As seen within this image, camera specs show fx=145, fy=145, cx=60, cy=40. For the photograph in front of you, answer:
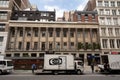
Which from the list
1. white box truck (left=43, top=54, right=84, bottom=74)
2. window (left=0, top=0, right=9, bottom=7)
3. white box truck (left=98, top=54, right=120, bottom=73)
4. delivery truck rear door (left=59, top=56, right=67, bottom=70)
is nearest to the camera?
white box truck (left=43, top=54, right=84, bottom=74)

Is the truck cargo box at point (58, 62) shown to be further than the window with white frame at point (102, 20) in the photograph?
No

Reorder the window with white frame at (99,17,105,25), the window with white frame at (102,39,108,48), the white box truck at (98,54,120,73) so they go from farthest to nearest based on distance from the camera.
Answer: the window with white frame at (99,17,105,25), the window with white frame at (102,39,108,48), the white box truck at (98,54,120,73)

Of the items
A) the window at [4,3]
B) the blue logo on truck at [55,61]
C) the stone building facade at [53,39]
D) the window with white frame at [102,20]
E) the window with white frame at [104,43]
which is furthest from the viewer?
the window with white frame at [102,20]

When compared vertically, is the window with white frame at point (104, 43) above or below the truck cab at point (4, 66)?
above

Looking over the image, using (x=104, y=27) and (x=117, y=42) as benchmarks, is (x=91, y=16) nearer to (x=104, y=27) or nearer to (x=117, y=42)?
(x=104, y=27)

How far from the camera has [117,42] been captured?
50.2 meters

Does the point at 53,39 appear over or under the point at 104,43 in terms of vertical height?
over

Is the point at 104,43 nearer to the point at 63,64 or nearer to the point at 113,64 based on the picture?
the point at 113,64

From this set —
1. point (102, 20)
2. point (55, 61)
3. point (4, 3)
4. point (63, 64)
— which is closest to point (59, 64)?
point (63, 64)

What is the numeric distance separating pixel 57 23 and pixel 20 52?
15582mm

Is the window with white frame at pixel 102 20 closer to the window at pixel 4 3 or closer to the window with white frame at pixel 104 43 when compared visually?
the window with white frame at pixel 104 43

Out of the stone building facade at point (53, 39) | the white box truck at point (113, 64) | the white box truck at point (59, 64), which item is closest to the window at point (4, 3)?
the stone building facade at point (53, 39)

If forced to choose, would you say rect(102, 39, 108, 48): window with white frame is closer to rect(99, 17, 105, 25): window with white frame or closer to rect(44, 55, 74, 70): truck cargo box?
rect(99, 17, 105, 25): window with white frame

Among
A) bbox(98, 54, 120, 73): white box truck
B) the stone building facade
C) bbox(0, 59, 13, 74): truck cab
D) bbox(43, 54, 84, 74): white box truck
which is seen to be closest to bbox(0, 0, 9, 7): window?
the stone building facade
